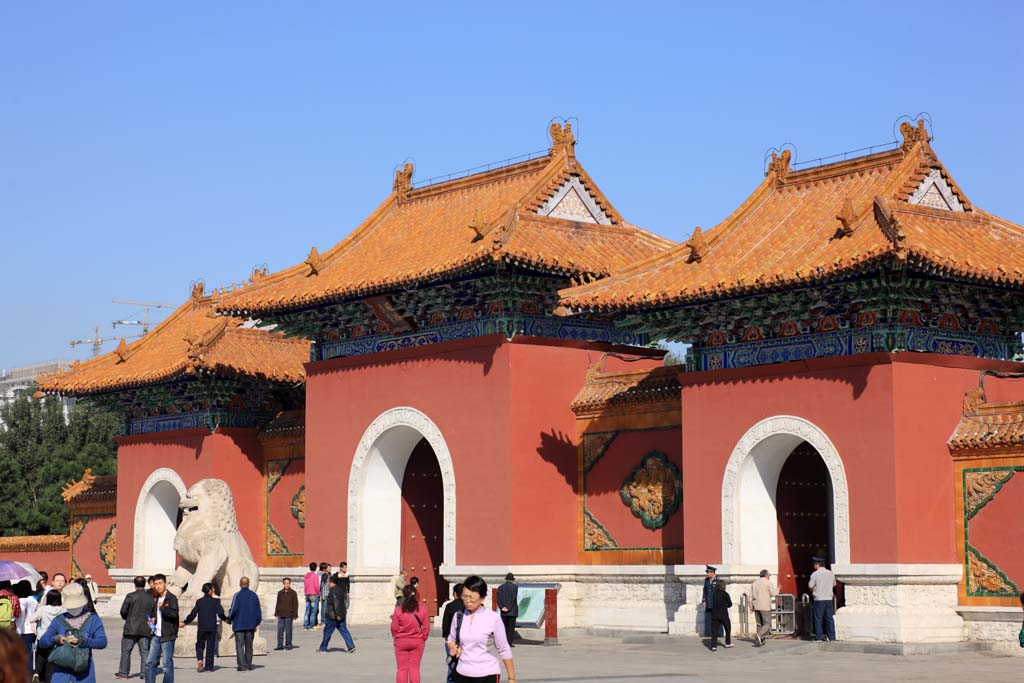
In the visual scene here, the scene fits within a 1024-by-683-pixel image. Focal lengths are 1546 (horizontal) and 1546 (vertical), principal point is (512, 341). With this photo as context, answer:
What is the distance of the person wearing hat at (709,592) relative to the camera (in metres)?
19.7

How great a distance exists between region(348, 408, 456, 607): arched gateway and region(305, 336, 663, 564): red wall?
34 cm

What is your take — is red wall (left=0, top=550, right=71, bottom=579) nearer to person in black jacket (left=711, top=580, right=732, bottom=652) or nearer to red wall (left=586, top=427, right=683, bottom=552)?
red wall (left=586, top=427, right=683, bottom=552)

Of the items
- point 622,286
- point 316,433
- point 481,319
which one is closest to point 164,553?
point 316,433

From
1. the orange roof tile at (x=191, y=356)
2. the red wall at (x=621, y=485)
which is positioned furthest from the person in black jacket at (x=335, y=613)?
the orange roof tile at (x=191, y=356)

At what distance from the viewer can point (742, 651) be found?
18844 mm

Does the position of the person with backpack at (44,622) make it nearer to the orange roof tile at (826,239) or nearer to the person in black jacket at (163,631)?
the person in black jacket at (163,631)

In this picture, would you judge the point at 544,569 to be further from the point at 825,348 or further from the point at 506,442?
the point at 825,348

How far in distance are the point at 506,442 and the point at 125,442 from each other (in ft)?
36.6

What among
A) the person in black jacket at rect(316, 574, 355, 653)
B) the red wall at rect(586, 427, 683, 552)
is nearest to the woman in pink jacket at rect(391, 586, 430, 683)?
the person in black jacket at rect(316, 574, 355, 653)

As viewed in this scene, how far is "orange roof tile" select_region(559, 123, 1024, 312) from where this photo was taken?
18.6 m

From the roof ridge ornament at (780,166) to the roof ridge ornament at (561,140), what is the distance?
3.46 m

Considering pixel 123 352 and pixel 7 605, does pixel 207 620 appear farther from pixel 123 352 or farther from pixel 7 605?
pixel 123 352

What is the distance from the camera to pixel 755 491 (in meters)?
20.5

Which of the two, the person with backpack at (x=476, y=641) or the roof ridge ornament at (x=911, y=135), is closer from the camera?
the person with backpack at (x=476, y=641)
